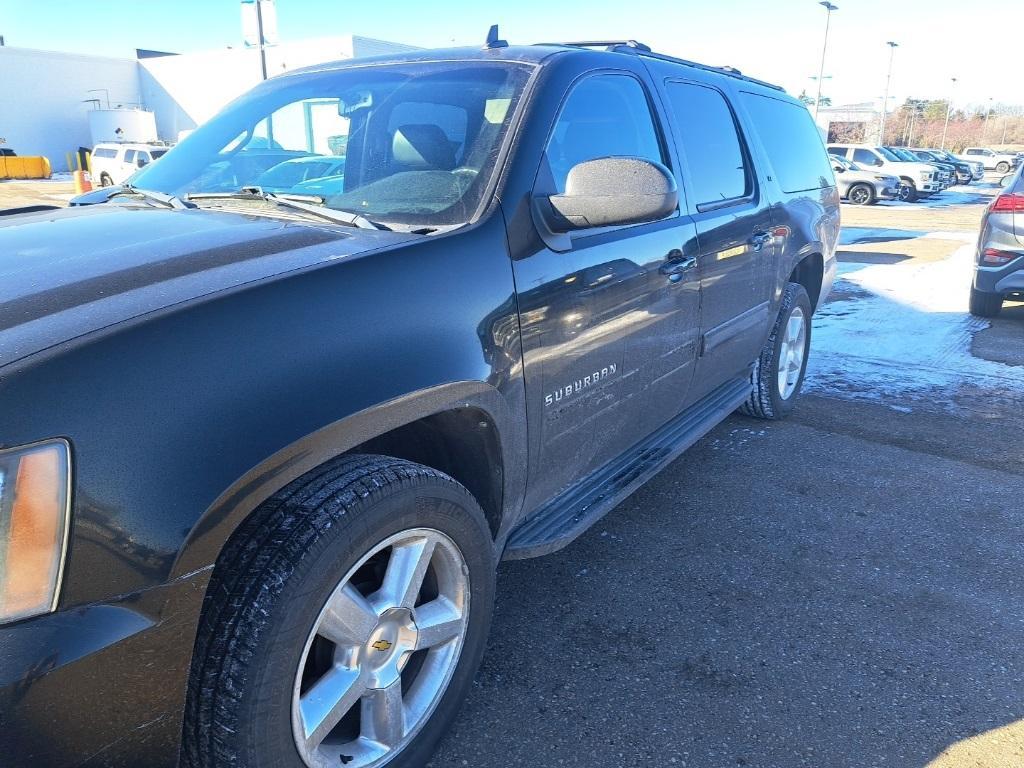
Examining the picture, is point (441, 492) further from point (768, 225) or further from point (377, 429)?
point (768, 225)

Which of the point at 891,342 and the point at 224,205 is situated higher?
the point at 224,205

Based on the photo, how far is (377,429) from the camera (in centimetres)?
182

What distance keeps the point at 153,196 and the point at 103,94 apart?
57.0 metres

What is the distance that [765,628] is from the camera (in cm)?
282

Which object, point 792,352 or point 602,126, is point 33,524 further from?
point 792,352

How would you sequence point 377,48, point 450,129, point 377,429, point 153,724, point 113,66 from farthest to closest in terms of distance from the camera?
point 113,66
point 377,48
point 450,129
point 377,429
point 153,724

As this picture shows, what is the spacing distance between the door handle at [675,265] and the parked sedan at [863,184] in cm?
2400

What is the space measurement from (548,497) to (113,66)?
58.7 m

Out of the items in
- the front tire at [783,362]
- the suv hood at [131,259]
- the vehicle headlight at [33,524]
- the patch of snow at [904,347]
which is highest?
the suv hood at [131,259]

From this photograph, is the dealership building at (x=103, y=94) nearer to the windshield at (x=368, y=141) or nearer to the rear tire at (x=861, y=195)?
the rear tire at (x=861, y=195)

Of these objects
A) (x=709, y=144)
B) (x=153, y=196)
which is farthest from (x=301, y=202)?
(x=709, y=144)

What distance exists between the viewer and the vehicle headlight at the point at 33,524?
1300 millimetres

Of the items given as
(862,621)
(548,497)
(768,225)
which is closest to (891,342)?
(768,225)

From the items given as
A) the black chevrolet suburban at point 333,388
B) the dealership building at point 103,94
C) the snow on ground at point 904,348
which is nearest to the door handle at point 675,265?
the black chevrolet suburban at point 333,388
